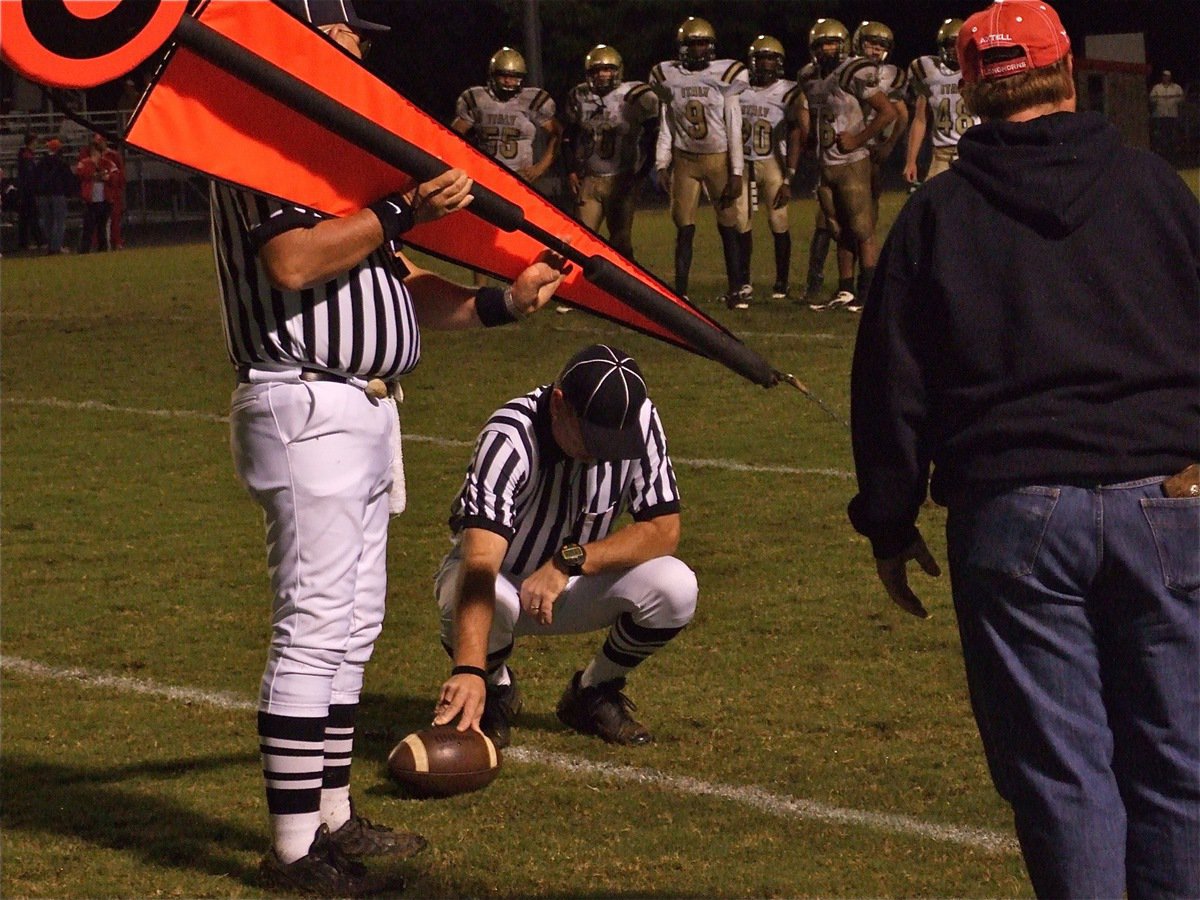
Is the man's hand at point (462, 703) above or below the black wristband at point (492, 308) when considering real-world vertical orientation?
below

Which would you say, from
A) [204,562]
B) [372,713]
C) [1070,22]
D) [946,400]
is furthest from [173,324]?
[1070,22]

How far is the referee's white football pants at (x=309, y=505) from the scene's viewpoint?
4137 mm

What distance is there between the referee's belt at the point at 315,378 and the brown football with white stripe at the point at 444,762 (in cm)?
85

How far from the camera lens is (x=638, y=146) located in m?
16.8

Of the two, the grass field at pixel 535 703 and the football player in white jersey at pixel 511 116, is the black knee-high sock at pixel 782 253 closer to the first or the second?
the football player in white jersey at pixel 511 116

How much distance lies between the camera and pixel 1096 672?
3.19 meters

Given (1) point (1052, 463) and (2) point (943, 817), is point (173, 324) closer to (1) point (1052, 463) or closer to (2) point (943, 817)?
(2) point (943, 817)

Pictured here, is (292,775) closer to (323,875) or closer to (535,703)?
(323,875)

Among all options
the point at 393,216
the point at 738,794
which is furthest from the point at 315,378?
the point at 738,794

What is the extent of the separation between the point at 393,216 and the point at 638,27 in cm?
3946

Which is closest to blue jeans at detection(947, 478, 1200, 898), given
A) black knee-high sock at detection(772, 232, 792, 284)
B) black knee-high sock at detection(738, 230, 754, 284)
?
black knee-high sock at detection(738, 230, 754, 284)

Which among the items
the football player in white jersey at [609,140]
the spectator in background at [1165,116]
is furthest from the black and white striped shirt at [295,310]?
the spectator in background at [1165,116]

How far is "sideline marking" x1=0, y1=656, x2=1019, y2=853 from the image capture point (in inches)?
181

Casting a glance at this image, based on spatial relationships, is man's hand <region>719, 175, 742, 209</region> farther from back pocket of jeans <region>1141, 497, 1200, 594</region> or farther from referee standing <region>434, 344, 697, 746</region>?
back pocket of jeans <region>1141, 497, 1200, 594</region>
